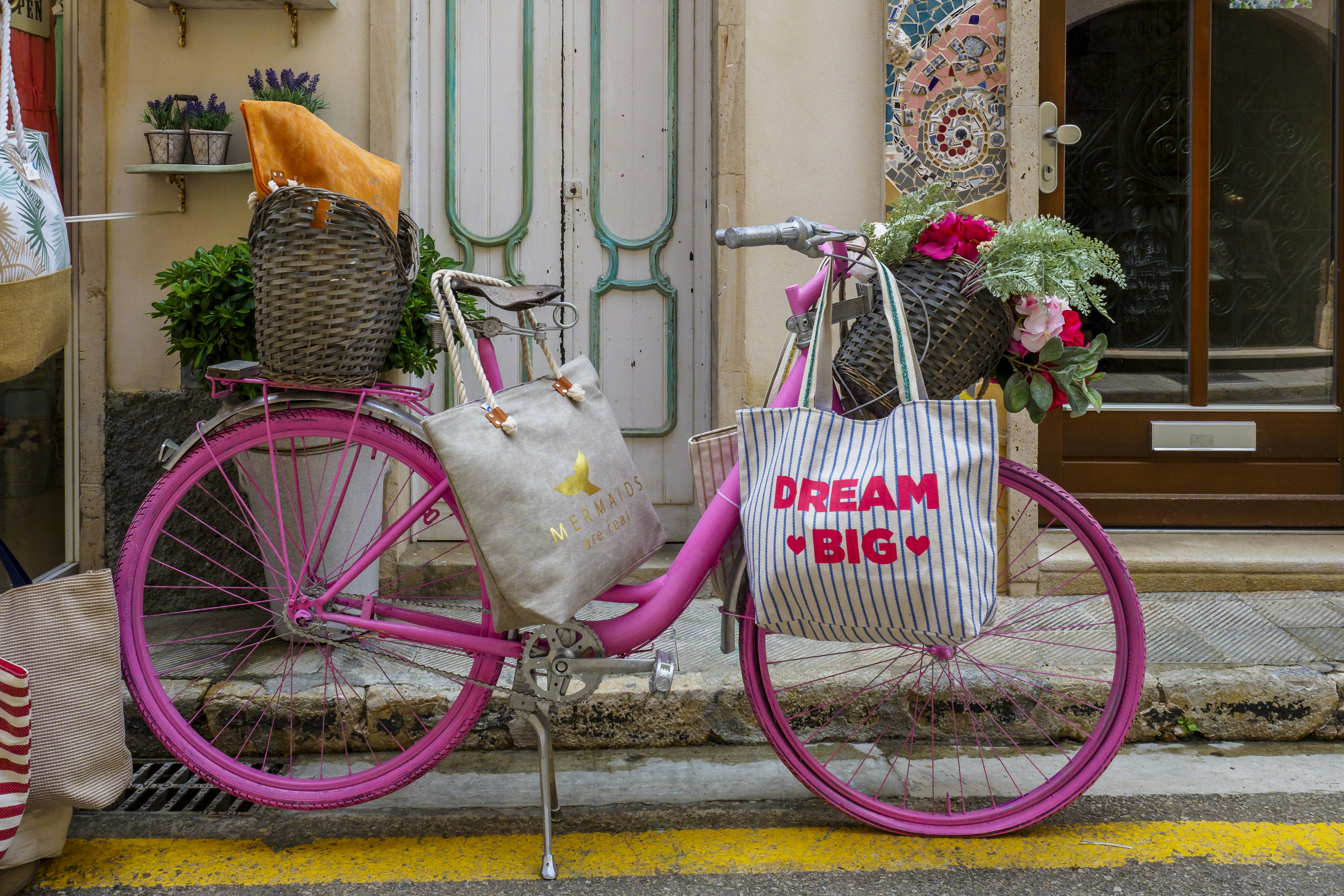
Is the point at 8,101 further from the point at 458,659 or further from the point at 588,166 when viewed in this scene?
the point at 588,166

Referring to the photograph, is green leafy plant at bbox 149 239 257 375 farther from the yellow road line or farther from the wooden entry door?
the wooden entry door

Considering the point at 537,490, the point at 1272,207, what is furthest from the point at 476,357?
the point at 1272,207

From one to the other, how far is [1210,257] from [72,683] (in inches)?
163

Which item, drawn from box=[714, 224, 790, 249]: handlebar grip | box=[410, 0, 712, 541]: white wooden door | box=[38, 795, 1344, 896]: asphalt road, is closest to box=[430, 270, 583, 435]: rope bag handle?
box=[714, 224, 790, 249]: handlebar grip

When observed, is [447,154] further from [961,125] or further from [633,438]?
[961,125]

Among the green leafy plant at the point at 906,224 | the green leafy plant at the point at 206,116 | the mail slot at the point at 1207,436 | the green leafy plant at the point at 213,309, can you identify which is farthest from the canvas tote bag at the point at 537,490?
the mail slot at the point at 1207,436

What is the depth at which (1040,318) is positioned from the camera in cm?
228

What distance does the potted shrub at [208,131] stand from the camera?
12.0ft

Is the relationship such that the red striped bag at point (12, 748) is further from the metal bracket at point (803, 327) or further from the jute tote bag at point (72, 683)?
the metal bracket at point (803, 327)

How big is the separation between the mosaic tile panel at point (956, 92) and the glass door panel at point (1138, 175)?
453mm

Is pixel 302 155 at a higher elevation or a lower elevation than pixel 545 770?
higher

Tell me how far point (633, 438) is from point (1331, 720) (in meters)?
2.52

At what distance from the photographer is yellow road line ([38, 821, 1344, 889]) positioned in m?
2.36

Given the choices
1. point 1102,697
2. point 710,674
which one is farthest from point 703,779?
point 1102,697
